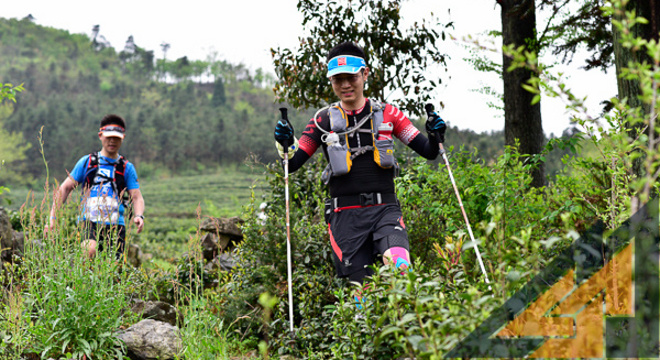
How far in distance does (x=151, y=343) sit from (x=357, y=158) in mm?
2161

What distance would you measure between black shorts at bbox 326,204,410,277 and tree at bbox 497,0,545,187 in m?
4.52

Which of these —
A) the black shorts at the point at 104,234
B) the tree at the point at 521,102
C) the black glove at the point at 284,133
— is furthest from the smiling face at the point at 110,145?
the tree at the point at 521,102

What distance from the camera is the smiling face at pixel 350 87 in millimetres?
4359

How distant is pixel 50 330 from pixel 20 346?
0.75 feet

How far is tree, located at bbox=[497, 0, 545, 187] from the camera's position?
800cm

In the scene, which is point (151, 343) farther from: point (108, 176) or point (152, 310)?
point (108, 176)

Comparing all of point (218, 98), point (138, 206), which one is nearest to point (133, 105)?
point (218, 98)

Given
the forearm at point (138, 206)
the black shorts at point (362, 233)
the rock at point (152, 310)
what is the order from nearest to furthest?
the black shorts at point (362, 233) → the rock at point (152, 310) → the forearm at point (138, 206)

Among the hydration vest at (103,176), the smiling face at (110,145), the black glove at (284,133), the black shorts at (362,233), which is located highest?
the smiling face at (110,145)

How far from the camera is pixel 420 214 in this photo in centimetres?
591

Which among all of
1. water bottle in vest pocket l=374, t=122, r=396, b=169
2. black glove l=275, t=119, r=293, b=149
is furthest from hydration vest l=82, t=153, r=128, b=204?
water bottle in vest pocket l=374, t=122, r=396, b=169

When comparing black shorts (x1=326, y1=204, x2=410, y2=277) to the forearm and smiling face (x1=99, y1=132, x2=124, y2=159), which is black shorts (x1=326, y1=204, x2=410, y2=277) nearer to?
the forearm

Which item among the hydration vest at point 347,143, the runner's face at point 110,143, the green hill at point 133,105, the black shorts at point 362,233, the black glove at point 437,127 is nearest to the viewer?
the black shorts at point 362,233

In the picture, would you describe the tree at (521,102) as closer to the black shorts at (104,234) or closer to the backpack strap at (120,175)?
the backpack strap at (120,175)
